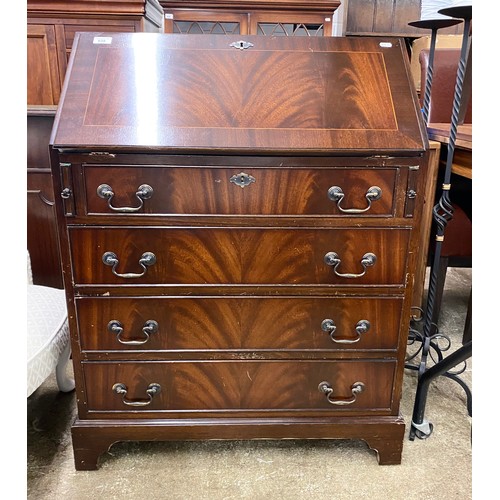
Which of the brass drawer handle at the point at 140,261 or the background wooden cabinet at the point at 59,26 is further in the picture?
the background wooden cabinet at the point at 59,26

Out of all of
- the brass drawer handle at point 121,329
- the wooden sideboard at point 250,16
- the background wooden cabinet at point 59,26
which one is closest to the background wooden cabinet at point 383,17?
the wooden sideboard at point 250,16

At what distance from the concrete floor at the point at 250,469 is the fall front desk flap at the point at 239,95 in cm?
96

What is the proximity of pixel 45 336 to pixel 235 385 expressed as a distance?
60 cm

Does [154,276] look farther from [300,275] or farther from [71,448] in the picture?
[71,448]

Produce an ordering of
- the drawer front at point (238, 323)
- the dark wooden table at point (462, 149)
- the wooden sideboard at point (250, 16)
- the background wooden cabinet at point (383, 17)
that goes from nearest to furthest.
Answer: the drawer front at point (238, 323) < the dark wooden table at point (462, 149) < the wooden sideboard at point (250, 16) < the background wooden cabinet at point (383, 17)

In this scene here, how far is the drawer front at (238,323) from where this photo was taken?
1.30m

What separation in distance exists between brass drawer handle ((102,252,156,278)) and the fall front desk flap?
0.93ft

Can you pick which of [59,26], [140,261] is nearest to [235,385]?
[140,261]

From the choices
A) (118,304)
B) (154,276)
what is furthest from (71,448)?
(154,276)

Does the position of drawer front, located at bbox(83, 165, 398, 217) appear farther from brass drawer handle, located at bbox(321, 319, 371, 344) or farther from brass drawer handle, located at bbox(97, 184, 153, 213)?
brass drawer handle, located at bbox(321, 319, 371, 344)

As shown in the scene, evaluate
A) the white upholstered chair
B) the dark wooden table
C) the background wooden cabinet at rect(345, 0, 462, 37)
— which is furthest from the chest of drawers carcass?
the background wooden cabinet at rect(345, 0, 462, 37)

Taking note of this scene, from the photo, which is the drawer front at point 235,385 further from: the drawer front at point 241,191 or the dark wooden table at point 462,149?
the dark wooden table at point 462,149

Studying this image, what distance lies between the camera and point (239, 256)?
1.26 m

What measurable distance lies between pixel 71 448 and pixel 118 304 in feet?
1.88
